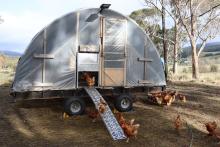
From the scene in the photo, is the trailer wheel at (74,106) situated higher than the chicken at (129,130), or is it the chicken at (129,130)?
the trailer wheel at (74,106)

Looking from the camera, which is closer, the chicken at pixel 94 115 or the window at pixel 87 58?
the chicken at pixel 94 115

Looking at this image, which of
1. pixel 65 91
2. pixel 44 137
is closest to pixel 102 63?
pixel 65 91

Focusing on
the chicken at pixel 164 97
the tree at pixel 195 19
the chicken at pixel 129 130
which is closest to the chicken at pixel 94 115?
the chicken at pixel 129 130

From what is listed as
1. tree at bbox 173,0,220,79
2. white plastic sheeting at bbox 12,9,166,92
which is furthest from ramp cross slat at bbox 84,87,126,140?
tree at bbox 173,0,220,79

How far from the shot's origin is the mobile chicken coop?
12820mm

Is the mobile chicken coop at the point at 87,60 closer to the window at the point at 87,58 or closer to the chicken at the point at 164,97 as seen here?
the window at the point at 87,58

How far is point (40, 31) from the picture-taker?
12828mm

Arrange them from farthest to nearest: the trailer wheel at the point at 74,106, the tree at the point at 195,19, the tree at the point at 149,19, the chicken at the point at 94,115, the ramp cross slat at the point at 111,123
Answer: the tree at the point at 149,19 < the tree at the point at 195,19 < the trailer wheel at the point at 74,106 < the chicken at the point at 94,115 < the ramp cross slat at the point at 111,123

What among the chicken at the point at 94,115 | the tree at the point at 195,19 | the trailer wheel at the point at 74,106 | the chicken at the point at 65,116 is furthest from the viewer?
the tree at the point at 195,19

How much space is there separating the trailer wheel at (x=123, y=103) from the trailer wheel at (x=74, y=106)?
1.31 m

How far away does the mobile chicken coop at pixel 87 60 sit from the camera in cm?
1282

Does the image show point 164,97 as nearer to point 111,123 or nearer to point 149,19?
point 111,123

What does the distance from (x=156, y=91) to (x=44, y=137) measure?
5.62 metres

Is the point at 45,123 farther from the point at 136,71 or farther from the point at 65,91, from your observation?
the point at 136,71
